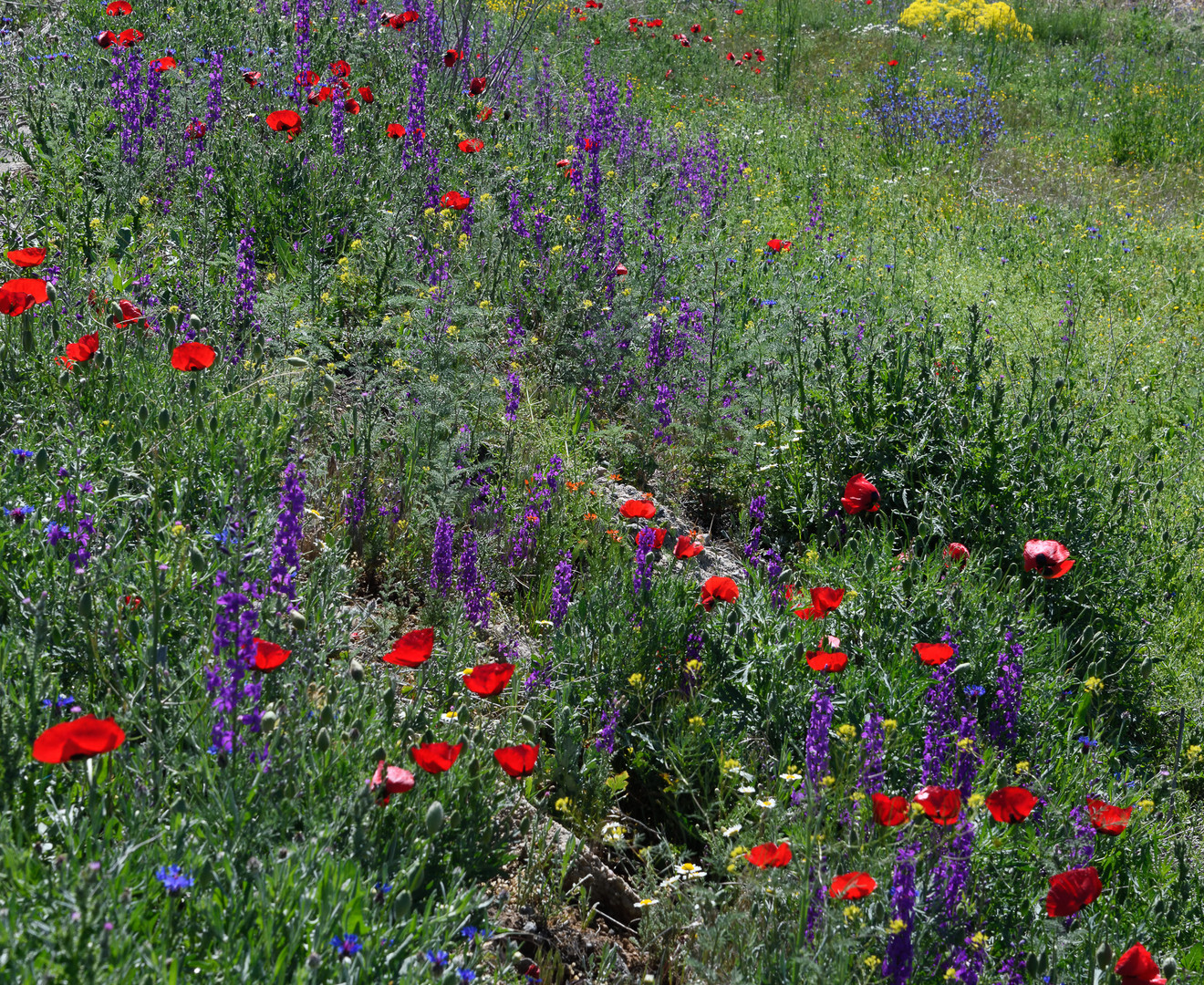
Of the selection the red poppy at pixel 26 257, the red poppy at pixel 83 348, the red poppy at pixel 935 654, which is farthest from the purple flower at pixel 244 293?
the red poppy at pixel 935 654

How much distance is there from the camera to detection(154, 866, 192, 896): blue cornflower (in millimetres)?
1387

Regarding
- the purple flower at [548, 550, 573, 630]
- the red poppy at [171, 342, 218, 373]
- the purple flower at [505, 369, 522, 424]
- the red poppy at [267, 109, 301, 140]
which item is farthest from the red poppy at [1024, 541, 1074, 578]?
the red poppy at [267, 109, 301, 140]

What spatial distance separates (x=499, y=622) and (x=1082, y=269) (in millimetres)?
5502

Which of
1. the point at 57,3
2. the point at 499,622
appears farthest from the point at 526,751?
the point at 57,3

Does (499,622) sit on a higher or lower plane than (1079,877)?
lower

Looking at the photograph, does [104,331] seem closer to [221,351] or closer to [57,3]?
[221,351]

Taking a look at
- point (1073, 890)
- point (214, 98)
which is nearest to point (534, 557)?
point (1073, 890)

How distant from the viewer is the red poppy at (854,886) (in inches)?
65.3

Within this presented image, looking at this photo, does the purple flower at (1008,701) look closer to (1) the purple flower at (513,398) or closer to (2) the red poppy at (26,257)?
(1) the purple flower at (513,398)

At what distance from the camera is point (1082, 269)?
662 centimetres

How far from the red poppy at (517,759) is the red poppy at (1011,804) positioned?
875 millimetres

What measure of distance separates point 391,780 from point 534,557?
1.62 metres

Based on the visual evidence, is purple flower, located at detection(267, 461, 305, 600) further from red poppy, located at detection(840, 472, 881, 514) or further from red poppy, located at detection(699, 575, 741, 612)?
red poppy, located at detection(840, 472, 881, 514)

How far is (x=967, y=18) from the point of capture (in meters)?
13.9
